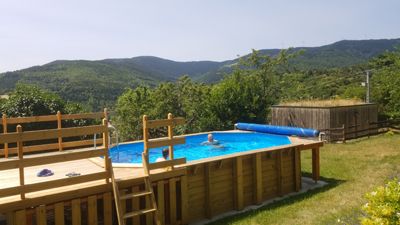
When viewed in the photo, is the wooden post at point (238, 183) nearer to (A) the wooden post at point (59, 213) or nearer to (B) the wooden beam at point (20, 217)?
(A) the wooden post at point (59, 213)

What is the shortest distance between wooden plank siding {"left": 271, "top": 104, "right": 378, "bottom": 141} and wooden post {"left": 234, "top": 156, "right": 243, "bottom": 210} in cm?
1172

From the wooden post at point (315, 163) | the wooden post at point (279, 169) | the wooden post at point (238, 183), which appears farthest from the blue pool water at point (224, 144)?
the wooden post at point (238, 183)

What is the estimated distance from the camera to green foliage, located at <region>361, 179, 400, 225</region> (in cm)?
354

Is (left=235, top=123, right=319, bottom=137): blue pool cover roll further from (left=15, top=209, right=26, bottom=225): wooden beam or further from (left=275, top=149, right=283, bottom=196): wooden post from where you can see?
(left=15, top=209, right=26, bottom=225): wooden beam

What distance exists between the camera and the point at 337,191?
9.20 meters

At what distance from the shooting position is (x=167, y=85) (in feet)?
84.4

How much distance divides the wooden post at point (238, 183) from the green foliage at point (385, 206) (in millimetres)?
4489

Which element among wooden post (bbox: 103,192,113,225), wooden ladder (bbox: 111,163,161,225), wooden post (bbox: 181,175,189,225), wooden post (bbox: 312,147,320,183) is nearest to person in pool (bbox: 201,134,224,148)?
wooden post (bbox: 312,147,320,183)

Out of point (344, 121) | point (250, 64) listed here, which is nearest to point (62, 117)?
point (344, 121)

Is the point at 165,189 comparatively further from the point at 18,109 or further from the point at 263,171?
the point at 18,109

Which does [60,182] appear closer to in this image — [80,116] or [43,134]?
[43,134]

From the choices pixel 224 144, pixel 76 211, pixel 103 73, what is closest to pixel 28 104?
pixel 224 144

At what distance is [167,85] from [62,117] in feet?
57.8

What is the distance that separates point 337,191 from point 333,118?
34.3 ft
